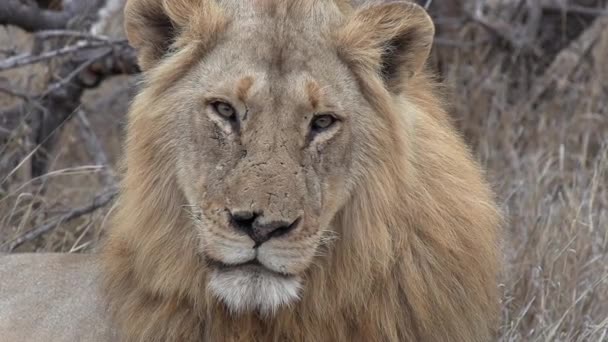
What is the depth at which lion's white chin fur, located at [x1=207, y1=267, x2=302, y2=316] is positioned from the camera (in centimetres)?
300

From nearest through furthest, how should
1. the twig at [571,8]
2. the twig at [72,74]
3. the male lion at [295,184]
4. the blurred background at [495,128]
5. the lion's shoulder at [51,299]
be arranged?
the male lion at [295,184], the lion's shoulder at [51,299], the blurred background at [495,128], the twig at [72,74], the twig at [571,8]

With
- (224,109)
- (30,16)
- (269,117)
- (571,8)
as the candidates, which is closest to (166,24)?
(224,109)

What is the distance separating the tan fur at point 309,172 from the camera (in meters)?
3.19

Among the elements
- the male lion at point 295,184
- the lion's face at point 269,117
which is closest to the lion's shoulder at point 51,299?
the male lion at point 295,184

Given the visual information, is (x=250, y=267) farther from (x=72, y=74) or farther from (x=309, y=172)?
(x=72, y=74)

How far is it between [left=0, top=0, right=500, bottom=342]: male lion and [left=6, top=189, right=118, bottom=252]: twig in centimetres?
150

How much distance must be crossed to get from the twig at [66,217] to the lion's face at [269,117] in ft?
6.06

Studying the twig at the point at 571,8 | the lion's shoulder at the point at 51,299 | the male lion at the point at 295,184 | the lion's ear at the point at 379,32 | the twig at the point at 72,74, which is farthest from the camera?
the twig at the point at 571,8

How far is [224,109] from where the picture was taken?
321 centimetres

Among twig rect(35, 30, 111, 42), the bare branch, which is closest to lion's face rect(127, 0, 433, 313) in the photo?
twig rect(35, 30, 111, 42)

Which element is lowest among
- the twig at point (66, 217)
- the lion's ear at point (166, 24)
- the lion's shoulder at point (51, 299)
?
the twig at point (66, 217)

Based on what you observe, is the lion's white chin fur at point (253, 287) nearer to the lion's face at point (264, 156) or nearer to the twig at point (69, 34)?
the lion's face at point (264, 156)

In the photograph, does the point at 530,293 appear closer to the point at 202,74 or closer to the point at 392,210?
the point at 392,210

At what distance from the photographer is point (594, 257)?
4.79 metres
